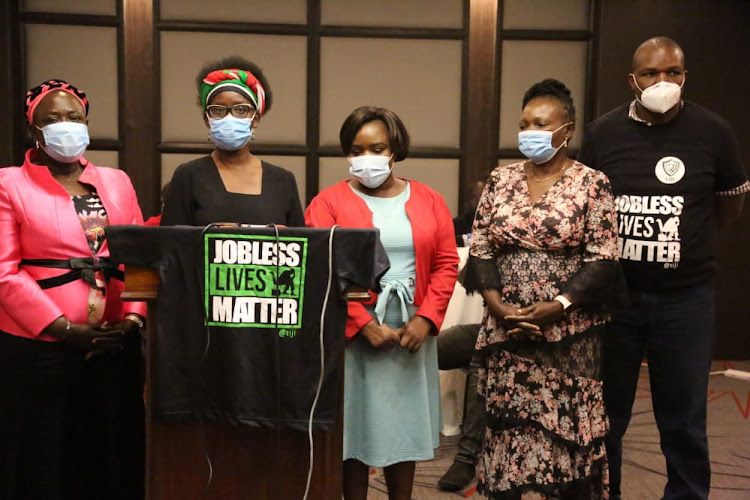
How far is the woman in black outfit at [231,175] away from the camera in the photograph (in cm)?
208

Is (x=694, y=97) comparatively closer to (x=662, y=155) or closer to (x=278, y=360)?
(x=662, y=155)

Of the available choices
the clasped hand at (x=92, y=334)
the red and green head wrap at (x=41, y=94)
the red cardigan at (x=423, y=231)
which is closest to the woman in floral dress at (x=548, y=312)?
the red cardigan at (x=423, y=231)

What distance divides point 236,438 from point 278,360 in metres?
0.24

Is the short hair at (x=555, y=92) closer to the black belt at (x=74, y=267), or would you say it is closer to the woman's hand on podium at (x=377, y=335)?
the woman's hand on podium at (x=377, y=335)

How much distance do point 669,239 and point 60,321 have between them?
191 centimetres

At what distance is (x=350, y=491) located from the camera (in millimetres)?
2322

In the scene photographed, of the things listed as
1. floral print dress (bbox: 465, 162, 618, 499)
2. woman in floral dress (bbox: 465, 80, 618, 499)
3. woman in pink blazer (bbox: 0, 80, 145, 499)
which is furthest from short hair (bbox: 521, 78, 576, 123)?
woman in pink blazer (bbox: 0, 80, 145, 499)

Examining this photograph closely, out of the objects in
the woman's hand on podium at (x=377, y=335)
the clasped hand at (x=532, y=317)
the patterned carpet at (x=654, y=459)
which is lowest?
the patterned carpet at (x=654, y=459)

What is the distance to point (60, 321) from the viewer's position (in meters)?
2.04

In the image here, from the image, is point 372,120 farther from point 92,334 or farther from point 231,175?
point 92,334

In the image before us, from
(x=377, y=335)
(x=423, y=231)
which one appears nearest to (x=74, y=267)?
(x=377, y=335)

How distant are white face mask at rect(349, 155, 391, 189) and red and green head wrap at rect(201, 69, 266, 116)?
345 millimetres

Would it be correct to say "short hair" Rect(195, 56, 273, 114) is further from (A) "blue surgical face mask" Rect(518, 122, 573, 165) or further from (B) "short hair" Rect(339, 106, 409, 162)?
(A) "blue surgical face mask" Rect(518, 122, 573, 165)

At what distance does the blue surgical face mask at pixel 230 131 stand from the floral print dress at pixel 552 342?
2.69 feet
